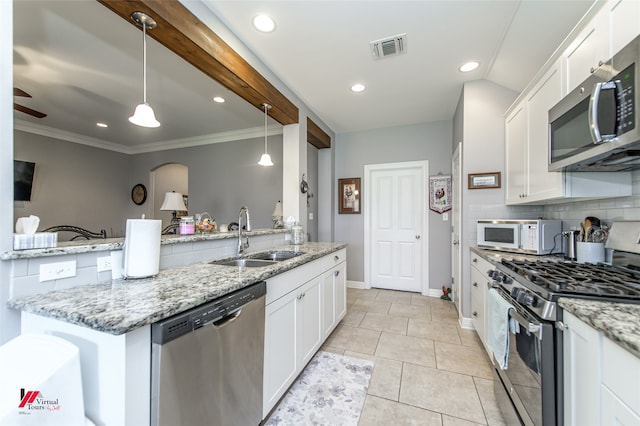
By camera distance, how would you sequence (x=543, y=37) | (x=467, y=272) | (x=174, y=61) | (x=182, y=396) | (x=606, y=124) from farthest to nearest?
(x=467, y=272) < (x=174, y=61) < (x=543, y=37) < (x=606, y=124) < (x=182, y=396)

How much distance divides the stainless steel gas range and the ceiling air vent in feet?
6.43

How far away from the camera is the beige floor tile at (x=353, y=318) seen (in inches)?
115

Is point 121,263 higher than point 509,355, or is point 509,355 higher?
point 121,263

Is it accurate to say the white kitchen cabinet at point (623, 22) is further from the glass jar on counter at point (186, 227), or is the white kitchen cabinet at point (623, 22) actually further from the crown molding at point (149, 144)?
the crown molding at point (149, 144)

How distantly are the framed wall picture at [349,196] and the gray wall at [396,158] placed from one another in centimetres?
9

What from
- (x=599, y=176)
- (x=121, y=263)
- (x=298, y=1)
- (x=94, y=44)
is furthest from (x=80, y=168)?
(x=599, y=176)

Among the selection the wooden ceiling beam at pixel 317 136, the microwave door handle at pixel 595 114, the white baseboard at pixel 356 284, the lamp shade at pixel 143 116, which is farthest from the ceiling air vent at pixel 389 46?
the white baseboard at pixel 356 284

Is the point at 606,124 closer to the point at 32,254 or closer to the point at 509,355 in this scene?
the point at 509,355

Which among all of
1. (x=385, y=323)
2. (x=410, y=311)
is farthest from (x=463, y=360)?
(x=410, y=311)

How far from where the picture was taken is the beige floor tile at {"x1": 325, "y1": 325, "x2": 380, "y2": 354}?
7.84 ft

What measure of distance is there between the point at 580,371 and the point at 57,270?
2.19m

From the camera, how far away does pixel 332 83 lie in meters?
2.85

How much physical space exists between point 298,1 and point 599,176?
7.56 feet

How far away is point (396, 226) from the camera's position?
13.7ft
